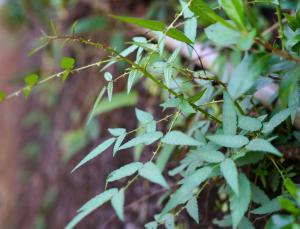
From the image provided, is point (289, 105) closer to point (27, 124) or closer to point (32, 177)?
point (32, 177)

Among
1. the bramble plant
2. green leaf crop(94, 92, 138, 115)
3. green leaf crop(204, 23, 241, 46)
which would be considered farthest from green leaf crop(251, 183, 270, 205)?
green leaf crop(94, 92, 138, 115)

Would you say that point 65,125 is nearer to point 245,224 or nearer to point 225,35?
point 245,224

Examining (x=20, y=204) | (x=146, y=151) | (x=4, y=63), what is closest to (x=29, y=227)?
(x=20, y=204)

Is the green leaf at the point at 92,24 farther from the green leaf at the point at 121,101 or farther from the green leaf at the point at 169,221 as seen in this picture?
the green leaf at the point at 169,221

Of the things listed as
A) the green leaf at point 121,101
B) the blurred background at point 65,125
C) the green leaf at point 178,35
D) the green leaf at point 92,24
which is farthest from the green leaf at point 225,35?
the green leaf at point 92,24

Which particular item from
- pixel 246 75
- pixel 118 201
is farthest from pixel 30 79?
pixel 246 75

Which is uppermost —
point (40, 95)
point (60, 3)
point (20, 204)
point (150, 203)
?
point (60, 3)
